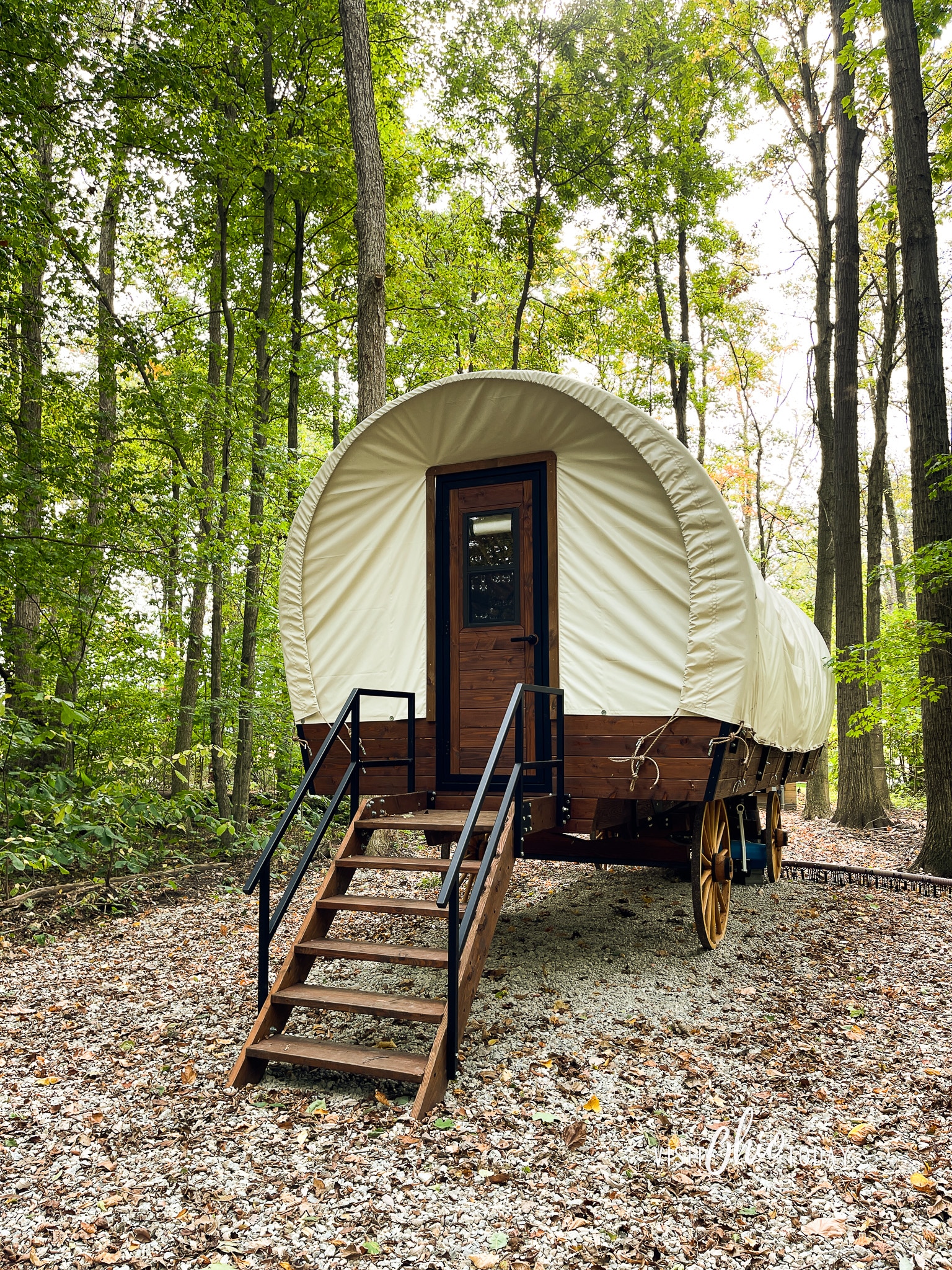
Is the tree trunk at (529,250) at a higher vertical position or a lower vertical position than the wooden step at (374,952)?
higher

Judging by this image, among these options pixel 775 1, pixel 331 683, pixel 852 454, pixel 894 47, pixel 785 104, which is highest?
pixel 775 1

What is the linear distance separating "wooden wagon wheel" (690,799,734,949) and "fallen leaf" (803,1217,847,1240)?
7.68 feet

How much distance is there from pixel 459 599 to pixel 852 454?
7321 millimetres

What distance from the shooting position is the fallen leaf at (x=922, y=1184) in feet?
9.17

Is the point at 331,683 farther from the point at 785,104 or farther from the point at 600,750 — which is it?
the point at 785,104

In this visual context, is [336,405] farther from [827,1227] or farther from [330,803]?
[827,1227]

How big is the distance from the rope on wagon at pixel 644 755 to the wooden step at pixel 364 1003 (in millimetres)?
1660

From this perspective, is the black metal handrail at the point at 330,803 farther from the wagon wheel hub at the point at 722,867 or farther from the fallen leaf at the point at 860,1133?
the fallen leaf at the point at 860,1133

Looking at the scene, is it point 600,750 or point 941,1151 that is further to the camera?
point 600,750

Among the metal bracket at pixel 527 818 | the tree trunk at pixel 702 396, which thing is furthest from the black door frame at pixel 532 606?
the tree trunk at pixel 702 396

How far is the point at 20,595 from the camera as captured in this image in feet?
22.1

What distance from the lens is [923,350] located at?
295 inches

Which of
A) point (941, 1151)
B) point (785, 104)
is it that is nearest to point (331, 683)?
point (941, 1151)

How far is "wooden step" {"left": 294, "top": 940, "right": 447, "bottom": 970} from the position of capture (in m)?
3.70
